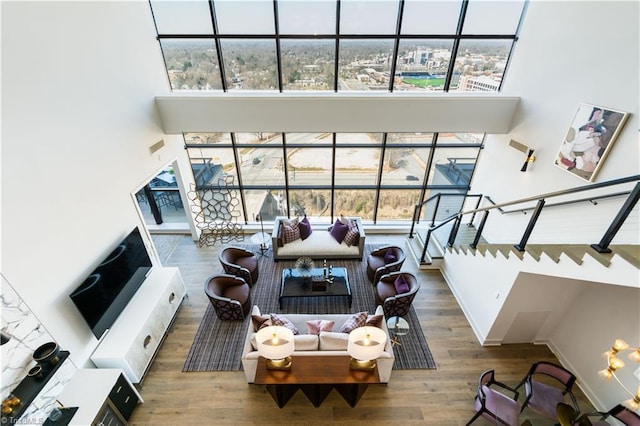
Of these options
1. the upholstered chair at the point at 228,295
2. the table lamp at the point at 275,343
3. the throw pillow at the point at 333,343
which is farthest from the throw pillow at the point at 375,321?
the upholstered chair at the point at 228,295

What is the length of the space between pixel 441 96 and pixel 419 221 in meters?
3.23

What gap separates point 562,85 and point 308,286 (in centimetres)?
532

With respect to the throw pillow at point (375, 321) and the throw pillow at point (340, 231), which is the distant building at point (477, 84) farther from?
the throw pillow at point (375, 321)

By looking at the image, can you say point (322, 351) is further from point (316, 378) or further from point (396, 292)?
point (396, 292)

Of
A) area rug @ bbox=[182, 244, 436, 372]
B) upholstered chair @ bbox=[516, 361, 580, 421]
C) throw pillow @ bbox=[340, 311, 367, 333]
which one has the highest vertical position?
throw pillow @ bbox=[340, 311, 367, 333]

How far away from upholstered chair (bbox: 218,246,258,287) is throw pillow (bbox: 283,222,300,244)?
0.89 meters

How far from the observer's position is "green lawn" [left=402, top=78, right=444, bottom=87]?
575 centimetres

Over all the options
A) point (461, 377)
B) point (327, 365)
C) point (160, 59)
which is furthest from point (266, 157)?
point (461, 377)

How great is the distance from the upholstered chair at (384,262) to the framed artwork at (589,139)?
9.74 feet

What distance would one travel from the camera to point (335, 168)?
673 centimetres

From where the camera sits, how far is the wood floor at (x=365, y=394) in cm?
376

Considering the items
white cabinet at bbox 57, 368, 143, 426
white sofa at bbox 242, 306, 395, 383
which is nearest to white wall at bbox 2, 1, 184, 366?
white cabinet at bbox 57, 368, 143, 426

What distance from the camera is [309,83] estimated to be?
5789mm

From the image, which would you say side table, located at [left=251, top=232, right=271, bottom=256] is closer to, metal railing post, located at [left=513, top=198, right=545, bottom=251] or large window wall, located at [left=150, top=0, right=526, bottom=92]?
large window wall, located at [left=150, top=0, right=526, bottom=92]
